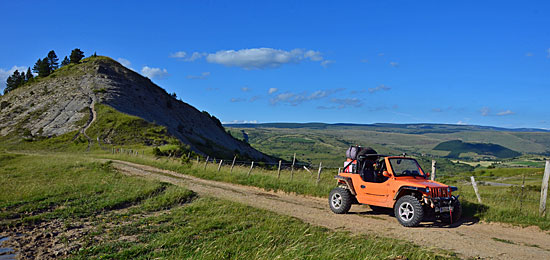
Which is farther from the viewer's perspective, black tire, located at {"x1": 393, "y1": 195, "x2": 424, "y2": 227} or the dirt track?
black tire, located at {"x1": 393, "y1": 195, "x2": 424, "y2": 227}

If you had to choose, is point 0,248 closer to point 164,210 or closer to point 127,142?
point 164,210

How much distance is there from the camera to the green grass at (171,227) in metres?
8.27

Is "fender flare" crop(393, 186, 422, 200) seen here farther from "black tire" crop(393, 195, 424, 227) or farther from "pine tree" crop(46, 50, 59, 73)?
"pine tree" crop(46, 50, 59, 73)

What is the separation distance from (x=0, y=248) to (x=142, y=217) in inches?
152

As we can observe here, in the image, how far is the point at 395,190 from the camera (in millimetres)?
12172

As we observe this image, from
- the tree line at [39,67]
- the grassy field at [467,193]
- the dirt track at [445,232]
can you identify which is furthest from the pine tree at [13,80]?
the dirt track at [445,232]

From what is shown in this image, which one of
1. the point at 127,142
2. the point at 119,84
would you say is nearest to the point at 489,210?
the point at 127,142

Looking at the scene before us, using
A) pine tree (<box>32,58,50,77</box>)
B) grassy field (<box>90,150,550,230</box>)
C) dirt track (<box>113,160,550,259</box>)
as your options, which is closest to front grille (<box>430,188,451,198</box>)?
dirt track (<box>113,160,550,259</box>)

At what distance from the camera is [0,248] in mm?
10000

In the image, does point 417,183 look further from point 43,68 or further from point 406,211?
point 43,68

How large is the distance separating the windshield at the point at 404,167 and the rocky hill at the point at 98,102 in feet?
166

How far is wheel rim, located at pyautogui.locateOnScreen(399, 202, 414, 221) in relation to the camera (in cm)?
1158

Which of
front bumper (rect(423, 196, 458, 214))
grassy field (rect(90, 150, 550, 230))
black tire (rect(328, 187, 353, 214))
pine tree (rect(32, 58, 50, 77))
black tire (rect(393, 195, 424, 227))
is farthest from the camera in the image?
pine tree (rect(32, 58, 50, 77))

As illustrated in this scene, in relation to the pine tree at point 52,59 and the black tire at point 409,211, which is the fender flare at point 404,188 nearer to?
A: the black tire at point 409,211
